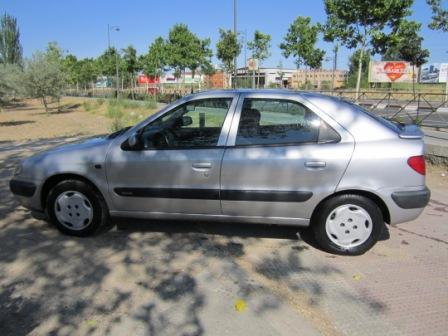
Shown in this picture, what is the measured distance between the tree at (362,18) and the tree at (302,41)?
1271cm

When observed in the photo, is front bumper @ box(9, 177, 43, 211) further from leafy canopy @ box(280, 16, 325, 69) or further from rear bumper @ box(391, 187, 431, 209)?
leafy canopy @ box(280, 16, 325, 69)

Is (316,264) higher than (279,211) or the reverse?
the reverse

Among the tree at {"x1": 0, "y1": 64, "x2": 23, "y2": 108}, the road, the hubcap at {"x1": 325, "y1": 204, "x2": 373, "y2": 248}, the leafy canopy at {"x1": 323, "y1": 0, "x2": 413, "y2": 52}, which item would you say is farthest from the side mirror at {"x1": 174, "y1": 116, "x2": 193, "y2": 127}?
the tree at {"x1": 0, "y1": 64, "x2": 23, "y2": 108}

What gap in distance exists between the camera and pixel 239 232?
15.9 feet

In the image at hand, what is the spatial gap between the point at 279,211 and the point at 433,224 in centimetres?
225

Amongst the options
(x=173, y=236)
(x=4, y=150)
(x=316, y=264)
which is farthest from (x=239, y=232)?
(x=4, y=150)

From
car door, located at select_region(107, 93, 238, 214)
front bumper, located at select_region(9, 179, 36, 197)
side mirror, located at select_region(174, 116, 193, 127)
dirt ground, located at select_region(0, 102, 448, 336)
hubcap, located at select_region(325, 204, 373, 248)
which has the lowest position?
dirt ground, located at select_region(0, 102, 448, 336)

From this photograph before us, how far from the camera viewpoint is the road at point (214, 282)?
307 centimetres

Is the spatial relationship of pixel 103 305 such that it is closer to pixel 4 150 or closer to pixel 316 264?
pixel 316 264

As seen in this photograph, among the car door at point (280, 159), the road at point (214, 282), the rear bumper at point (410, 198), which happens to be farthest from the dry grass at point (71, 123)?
the rear bumper at point (410, 198)

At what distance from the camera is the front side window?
14.2ft

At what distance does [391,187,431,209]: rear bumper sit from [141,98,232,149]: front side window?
1.79 m

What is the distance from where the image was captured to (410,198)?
4.03 metres

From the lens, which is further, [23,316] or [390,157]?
[390,157]
